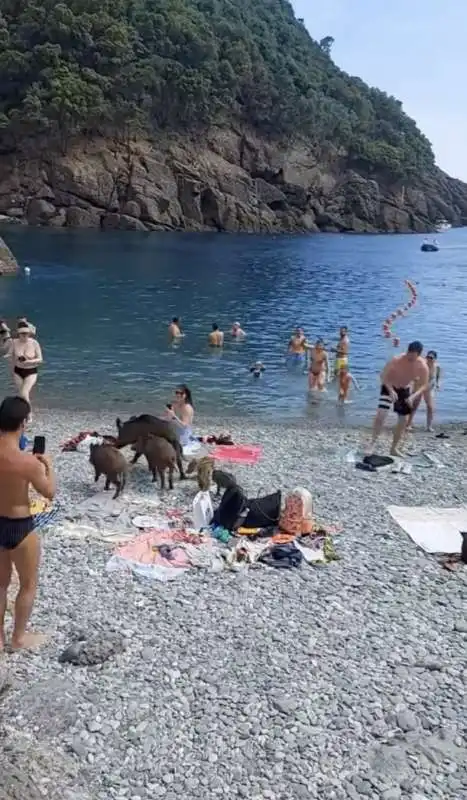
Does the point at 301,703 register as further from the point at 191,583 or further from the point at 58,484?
the point at 58,484

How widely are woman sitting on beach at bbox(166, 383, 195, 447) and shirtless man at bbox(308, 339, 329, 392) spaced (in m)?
9.04

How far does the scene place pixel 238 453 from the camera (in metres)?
14.8

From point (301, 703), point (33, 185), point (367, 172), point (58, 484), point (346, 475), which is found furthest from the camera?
point (367, 172)

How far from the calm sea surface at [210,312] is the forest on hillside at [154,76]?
1719 cm

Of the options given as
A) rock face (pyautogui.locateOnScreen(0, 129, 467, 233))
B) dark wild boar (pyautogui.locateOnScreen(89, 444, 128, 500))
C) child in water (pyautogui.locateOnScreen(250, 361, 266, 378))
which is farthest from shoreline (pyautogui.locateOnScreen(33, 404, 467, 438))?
rock face (pyautogui.locateOnScreen(0, 129, 467, 233))

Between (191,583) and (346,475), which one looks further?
(346,475)

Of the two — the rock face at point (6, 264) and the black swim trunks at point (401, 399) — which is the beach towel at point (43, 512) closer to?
the black swim trunks at point (401, 399)

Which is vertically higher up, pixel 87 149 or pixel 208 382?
pixel 87 149

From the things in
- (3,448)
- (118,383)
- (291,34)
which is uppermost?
(291,34)

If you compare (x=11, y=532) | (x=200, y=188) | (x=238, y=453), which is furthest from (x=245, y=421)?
(x=200, y=188)

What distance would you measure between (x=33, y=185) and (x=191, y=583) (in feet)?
280

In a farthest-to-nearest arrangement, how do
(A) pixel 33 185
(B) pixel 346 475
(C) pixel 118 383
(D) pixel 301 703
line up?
(A) pixel 33 185 → (C) pixel 118 383 → (B) pixel 346 475 → (D) pixel 301 703

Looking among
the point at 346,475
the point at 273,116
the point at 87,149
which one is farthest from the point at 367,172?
the point at 346,475

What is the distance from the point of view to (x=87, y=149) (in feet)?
294
